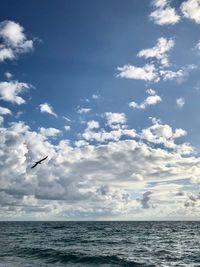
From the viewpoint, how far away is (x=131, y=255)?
47.6 meters

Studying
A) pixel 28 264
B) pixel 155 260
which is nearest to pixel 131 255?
pixel 155 260

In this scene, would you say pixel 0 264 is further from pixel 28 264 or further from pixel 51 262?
pixel 51 262

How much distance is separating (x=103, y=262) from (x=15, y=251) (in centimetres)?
1616

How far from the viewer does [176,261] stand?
4225 centimetres

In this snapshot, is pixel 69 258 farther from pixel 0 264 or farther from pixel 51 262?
pixel 0 264

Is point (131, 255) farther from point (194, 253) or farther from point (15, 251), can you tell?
point (15, 251)

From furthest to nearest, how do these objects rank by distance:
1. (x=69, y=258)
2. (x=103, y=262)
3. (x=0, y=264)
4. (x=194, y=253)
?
(x=194, y=253) < (x=69, y=258) < (x=103, y=262) < (x=0, y=264)

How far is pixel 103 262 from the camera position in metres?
42.2

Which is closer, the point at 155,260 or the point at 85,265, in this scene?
the point at 85,265

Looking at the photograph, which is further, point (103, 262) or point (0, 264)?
point (103, 262)

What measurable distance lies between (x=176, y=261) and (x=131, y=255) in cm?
715

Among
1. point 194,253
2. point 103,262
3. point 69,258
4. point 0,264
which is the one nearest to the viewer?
point 0,264

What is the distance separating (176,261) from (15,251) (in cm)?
2311

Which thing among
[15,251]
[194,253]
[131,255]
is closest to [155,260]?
[131,255]
